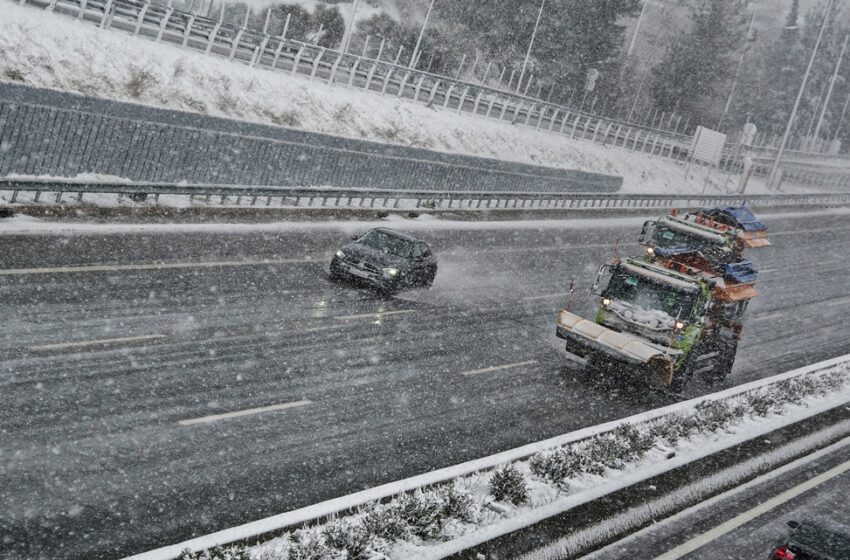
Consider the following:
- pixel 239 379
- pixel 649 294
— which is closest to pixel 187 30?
pixel 649 294

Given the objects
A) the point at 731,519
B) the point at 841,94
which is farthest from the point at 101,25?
the point at 841,94

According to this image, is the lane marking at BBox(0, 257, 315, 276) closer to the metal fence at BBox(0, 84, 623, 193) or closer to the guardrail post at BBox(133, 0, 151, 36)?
the metal fence at BBox(0, 84, 623, 193)

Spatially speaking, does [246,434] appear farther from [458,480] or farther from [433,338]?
[433,338]

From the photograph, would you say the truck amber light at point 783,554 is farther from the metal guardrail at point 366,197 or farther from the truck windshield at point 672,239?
the metal guardrail at point 366,197

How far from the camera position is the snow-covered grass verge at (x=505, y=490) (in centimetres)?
939

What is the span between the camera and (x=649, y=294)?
18688 mm

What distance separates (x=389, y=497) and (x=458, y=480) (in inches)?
43.1

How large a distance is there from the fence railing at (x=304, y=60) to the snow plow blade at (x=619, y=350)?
2088cm

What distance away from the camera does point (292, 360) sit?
1539cm

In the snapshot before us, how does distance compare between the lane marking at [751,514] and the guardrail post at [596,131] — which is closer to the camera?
the lane marking at [751,514]

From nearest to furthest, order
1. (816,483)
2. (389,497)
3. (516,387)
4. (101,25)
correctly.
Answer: (389,497)
(816,483)
(516,387)
(101,25)

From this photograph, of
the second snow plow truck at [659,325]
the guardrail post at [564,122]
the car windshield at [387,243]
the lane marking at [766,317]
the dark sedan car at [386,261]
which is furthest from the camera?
the guardrail post at [564,122]

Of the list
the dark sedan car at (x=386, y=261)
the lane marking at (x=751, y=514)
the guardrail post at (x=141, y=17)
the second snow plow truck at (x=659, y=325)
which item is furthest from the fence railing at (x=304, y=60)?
the lane marking at (x=751, y=514)

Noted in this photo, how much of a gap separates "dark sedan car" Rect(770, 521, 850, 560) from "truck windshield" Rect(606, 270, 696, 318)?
8248mm
